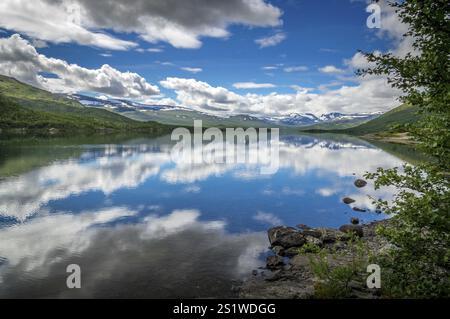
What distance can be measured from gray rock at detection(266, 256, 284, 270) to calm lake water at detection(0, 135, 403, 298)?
105 cm

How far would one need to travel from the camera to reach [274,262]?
31.2 m

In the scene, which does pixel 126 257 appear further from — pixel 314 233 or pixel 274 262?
pixel 314 233

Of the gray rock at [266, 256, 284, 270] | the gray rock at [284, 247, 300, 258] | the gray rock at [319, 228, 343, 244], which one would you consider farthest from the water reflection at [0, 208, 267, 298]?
the gray rock at [319, 228, 343, 244]

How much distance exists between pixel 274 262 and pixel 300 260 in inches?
107

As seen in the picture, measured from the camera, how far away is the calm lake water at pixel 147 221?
2734 cm

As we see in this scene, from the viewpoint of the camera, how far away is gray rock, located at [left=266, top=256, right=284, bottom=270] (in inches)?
1212

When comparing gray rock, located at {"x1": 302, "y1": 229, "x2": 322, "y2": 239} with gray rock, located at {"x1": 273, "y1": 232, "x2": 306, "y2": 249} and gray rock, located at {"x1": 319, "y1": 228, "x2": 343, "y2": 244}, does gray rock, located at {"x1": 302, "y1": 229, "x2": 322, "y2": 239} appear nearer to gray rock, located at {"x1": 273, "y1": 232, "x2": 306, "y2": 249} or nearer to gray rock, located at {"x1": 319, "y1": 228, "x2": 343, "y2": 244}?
gray rock, located at {"x1": 319, "y1": 228, "x2": 343, "y2": 244}

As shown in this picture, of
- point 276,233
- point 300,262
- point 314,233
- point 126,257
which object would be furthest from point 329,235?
point 126,257

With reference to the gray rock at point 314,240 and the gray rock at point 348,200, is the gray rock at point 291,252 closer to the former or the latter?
the gray rock at point 314,240

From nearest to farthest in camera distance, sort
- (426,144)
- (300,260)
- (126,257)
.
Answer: (426,144)
(300,260)
(126,257)

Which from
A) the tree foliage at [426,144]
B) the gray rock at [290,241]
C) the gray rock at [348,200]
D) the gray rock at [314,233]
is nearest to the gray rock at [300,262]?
the gray rock at [290,241]
